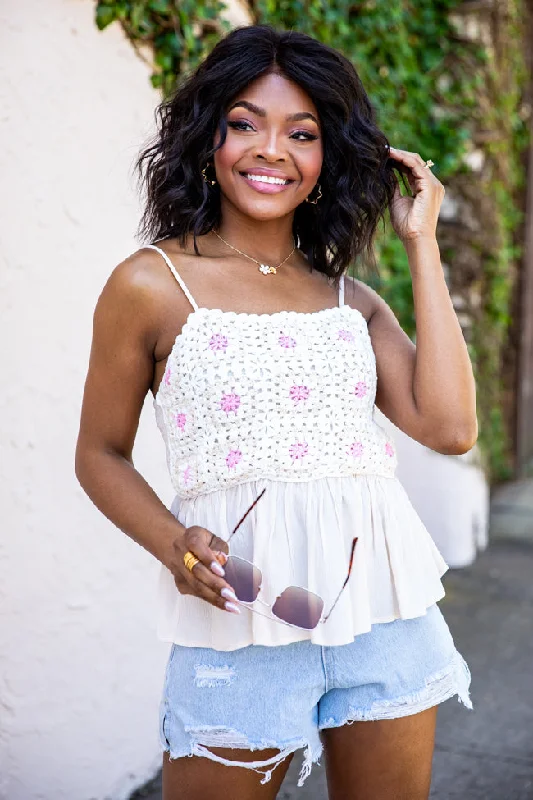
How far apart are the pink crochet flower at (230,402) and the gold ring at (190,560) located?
29cm

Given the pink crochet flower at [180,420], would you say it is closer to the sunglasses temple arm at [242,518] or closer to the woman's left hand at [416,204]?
the sunglasses temple arm at [242,518]

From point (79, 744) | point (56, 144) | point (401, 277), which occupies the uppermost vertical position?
point (56, 144)

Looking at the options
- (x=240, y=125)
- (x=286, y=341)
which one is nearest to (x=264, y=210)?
(x=240, y=125)

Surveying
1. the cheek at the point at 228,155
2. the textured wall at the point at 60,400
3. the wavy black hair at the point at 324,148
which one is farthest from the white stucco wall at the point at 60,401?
the cheek at the point at 228,155

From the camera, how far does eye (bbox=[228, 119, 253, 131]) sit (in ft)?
6.53

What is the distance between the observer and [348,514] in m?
1.91

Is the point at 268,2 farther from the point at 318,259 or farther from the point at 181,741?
A: the point at 181,741

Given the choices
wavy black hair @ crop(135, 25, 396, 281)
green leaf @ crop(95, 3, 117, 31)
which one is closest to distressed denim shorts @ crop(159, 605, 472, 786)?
wavy black hair @ crop(135, 25, 396, 281)

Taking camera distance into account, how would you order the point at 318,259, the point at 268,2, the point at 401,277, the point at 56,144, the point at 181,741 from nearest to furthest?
the point at 181,741
the point at 318,259
the point at 56,144
the point at 268,2
the point at 401,277

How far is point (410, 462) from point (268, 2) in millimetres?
2602

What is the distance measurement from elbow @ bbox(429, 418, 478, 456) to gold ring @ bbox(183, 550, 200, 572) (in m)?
0.60

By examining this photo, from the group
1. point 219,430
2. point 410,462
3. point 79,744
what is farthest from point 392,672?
point 410,462

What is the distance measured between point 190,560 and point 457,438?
2.09 feet

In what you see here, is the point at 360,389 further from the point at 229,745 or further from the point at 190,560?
the point at 229,745
